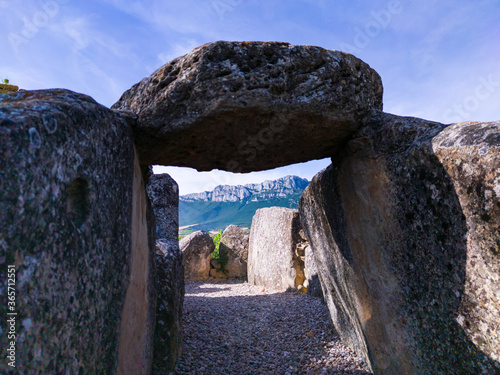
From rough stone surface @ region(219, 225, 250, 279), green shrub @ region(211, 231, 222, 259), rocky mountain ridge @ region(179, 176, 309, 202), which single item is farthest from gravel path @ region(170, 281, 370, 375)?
rocky mountain ridge @ region(179, 176, 309, 202)

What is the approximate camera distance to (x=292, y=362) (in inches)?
176

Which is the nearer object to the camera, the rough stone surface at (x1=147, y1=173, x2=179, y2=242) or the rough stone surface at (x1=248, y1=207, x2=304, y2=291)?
the rough stone surface at (x1=147, y1=173, x2=179, y2=242)

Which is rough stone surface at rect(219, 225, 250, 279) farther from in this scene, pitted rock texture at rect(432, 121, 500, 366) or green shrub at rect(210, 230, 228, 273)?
pitted rock texture at rect(432, 121, 500, 366)

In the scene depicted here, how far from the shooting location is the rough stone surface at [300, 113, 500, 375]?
258 centimetres

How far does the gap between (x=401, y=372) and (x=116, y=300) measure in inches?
109

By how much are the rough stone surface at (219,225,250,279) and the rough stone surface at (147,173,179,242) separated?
7690mm

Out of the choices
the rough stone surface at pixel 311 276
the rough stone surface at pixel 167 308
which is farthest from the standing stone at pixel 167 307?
the rough stone surface at pixel 311 276

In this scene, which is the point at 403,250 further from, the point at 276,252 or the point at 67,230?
the point at 276,252

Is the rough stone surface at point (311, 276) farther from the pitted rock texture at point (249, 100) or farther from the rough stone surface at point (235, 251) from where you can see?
the rough stone surface at point (235, 251)

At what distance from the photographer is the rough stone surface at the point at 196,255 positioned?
12821mm

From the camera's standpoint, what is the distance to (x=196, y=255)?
13109 millimetres

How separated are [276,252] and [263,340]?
4668 millimetres

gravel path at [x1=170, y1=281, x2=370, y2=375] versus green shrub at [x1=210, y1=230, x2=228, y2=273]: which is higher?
green shrub at [x1=210, y1=230, x2=228, y2=273]

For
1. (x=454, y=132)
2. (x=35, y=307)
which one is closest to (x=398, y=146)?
(x=454, y=132)
